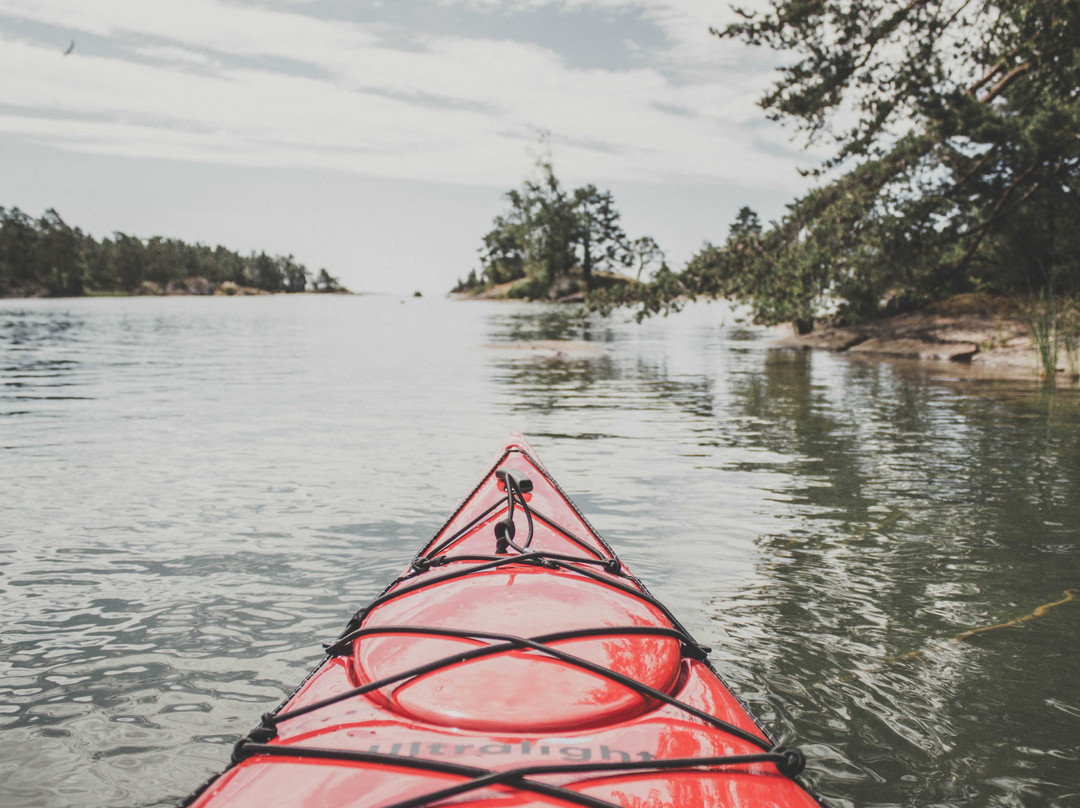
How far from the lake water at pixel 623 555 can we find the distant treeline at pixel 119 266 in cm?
9265

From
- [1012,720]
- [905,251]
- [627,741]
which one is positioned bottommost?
[1012,720]

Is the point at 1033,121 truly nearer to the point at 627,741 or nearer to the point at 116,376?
the point at 627,741

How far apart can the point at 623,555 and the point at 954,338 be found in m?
16.7

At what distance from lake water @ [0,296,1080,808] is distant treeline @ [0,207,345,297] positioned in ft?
304

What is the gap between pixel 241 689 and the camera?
2984mm

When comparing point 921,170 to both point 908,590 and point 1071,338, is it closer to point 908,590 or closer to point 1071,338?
point 1071,338

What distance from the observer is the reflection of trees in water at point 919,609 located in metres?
2.57

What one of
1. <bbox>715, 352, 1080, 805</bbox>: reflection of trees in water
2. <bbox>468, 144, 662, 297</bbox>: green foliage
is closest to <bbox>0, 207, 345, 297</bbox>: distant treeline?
<bbox>468, 144, 662, 297</bbox>: green foliage

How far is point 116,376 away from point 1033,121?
17307 mm

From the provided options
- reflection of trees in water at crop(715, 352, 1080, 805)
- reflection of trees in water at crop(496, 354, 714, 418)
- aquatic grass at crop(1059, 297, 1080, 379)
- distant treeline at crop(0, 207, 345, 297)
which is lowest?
reflection of trees in water at crop(715, 352, 1080, 805)

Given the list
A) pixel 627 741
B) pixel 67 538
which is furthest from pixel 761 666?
pixel 67 538

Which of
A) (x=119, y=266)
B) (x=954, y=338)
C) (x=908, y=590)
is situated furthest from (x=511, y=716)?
(x=119, y=266)

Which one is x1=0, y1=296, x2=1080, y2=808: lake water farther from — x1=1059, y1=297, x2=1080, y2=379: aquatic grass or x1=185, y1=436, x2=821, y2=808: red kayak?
x1=1059, y1=297, x2=1080, y2=379: aquatic grass

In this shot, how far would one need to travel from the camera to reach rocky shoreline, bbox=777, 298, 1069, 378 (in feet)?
50.6
